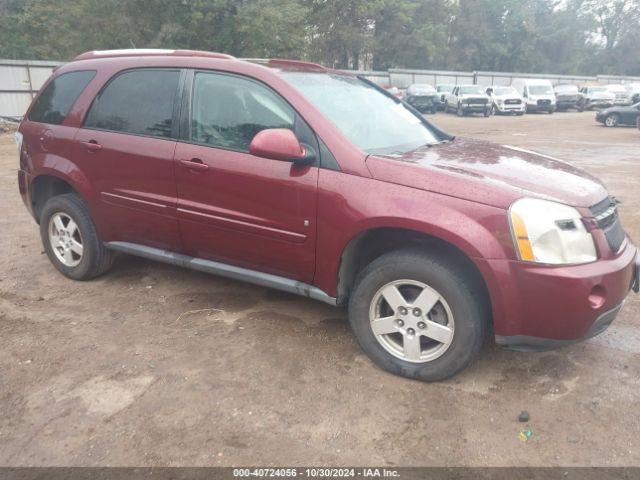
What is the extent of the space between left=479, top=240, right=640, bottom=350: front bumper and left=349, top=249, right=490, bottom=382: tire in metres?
0.15

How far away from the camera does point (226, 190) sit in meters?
3.45

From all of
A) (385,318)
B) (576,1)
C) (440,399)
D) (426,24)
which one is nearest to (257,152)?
(385,318)

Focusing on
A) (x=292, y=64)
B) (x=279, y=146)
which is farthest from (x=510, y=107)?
(x=279, y=146)

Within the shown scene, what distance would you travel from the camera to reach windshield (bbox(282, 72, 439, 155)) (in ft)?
11.0

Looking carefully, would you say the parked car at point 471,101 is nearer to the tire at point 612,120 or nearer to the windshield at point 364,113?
the tire at point 612,120

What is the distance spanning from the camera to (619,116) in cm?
2267

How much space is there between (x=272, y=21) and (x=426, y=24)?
25.9 m

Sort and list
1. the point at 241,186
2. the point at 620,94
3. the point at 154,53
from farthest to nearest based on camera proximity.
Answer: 1. the point at 620,94
2. the point at 154,53
3. the point at 241,186

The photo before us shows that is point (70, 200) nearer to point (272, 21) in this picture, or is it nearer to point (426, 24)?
point (272, 21)

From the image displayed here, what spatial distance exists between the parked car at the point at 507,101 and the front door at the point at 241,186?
30782 millimetres

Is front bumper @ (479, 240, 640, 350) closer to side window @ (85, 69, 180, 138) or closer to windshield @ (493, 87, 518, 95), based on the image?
side window @ (85, 69, 180, 138)

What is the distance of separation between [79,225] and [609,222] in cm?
381

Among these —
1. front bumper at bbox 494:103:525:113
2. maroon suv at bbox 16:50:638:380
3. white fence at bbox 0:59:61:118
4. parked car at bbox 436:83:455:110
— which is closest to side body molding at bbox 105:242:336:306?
maroon suv at bbox 16:50:638:380

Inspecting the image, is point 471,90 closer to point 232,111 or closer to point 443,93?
point 443,93
